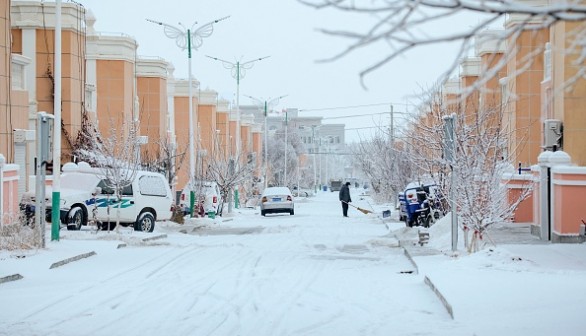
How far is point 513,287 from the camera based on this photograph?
12.8 meters

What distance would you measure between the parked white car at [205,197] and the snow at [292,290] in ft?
60.4

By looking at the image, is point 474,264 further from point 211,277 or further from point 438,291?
point 211,277

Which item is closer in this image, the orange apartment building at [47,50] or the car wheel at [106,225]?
the car wheel at [106,225]

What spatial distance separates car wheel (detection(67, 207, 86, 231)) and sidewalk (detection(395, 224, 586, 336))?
37.0 feet

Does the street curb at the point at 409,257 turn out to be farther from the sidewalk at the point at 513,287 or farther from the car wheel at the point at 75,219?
the car wheel at the point at 75,219

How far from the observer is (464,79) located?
48.2 meters

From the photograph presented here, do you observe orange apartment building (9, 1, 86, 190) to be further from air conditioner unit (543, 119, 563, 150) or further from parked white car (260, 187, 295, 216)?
air conditioner unit (543, 119, 563, 150)

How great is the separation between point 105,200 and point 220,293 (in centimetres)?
1468

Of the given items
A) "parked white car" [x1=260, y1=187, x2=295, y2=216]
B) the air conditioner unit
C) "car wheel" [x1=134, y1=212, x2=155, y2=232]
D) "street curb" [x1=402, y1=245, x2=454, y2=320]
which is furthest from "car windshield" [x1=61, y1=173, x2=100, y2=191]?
"parked white car" [x1=260, y1=187, x2=295, y2=216]

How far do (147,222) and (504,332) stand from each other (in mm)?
20083

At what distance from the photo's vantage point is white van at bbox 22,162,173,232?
1084 inches

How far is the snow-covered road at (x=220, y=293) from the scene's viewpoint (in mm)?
10641

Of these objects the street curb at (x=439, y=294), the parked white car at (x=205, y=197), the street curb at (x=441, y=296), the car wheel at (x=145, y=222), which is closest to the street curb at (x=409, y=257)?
the street curb at (x=439, y=294)

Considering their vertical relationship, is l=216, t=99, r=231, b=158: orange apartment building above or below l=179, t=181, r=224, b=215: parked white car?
above
